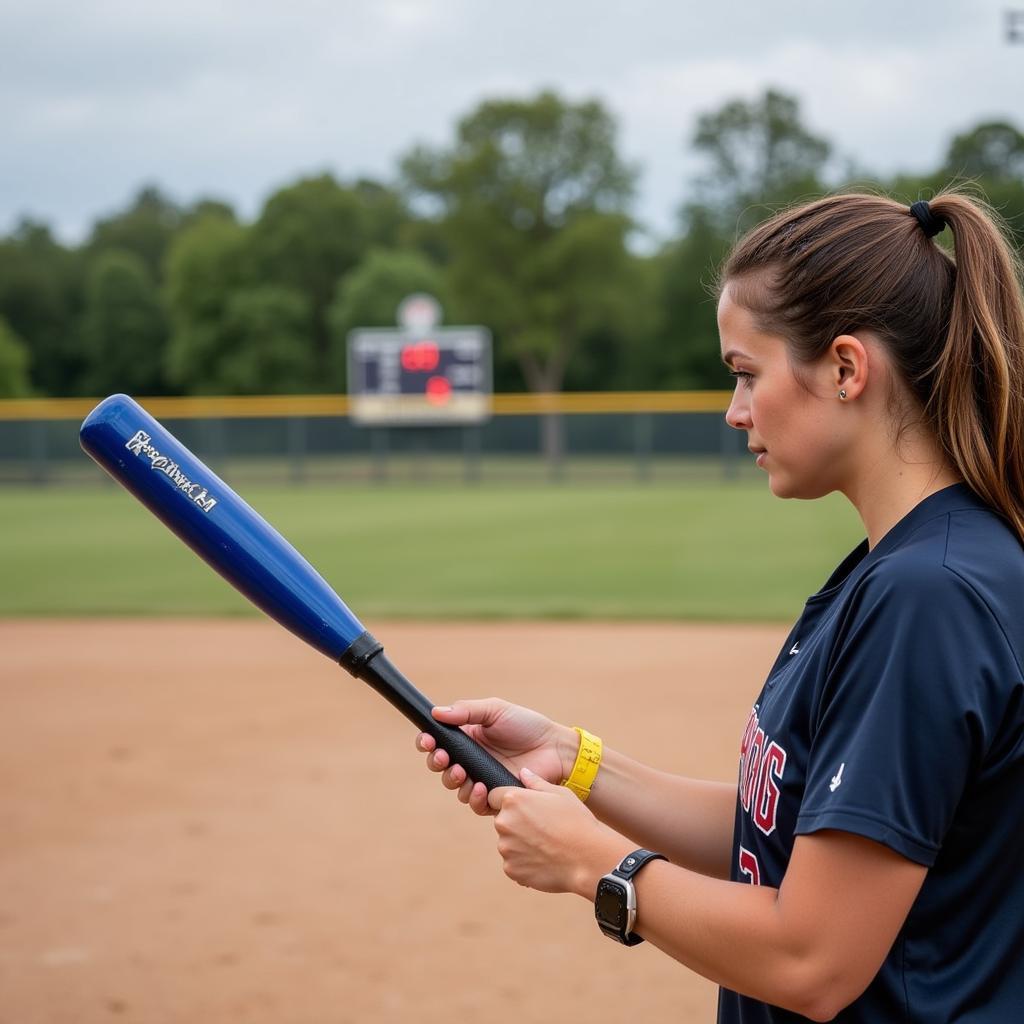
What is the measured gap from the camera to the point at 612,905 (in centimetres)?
156

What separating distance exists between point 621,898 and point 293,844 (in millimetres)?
4076

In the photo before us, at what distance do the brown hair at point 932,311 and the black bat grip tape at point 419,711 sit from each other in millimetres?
808

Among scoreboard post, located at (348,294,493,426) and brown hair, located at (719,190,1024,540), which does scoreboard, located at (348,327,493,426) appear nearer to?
scoreboard post, located at (348,294,493,426)

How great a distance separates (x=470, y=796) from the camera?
1.97 meters

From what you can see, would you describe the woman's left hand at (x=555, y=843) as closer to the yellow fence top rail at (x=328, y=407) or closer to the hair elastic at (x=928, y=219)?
the hair elastic at (x=928, y=219)

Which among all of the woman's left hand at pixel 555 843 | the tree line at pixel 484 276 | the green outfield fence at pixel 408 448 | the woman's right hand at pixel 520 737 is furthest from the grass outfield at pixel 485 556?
the tree line at pixel 484 276

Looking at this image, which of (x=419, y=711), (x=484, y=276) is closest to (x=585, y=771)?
(x=419, y=711)

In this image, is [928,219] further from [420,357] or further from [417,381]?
[420,357]

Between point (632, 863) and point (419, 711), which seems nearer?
point (632, 863)

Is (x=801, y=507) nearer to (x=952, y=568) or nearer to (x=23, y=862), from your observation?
(x=23, y=862)

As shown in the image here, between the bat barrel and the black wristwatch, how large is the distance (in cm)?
70

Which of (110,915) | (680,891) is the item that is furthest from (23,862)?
(680,891)

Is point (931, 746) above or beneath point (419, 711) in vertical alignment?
above

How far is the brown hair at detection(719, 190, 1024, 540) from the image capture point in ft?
5.05
